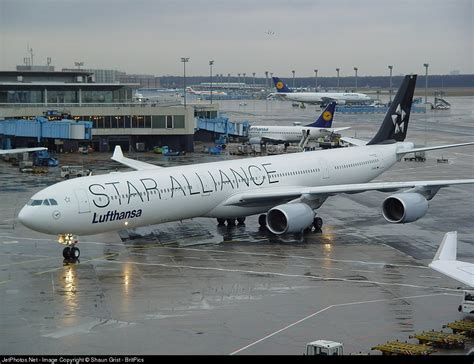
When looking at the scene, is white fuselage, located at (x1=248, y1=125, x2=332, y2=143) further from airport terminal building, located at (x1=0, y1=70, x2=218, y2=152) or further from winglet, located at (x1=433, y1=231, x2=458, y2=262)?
winglet, located at (x1=433, y1=231, x2=458, y2=262)

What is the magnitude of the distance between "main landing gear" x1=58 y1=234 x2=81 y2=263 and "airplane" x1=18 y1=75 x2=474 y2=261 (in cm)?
5

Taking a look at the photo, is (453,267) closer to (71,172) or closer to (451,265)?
(451,265)

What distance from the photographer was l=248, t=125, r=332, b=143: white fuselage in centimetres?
10256

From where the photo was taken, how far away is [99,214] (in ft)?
130

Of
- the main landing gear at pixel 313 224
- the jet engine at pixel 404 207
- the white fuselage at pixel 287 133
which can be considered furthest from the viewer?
the white fuselage at pixel 287 133

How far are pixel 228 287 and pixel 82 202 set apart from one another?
8361 mm

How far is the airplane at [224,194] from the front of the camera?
3916cm

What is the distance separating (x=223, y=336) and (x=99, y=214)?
13.7 meters

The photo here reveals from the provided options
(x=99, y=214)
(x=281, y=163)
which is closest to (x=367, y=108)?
(x=281, y=163)

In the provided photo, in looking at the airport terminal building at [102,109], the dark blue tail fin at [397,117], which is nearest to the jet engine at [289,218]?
the dark blue tail fin at [397,117]

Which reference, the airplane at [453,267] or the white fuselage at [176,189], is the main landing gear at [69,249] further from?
the airplane at [453,267]

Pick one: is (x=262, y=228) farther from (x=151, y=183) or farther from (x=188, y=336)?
(x=188, y=336)

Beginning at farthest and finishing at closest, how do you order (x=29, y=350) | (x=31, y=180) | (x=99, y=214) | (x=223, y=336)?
1. (x=31, y=180)
2. (x=99, y=214)
3. (x=223, y=336)
4. (x=29, y=350)

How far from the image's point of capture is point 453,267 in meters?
28.3
